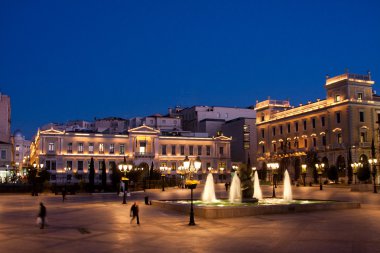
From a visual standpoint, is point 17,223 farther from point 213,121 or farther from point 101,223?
point 213,121

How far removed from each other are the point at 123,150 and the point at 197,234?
73.7 m

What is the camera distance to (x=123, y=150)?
291 ft

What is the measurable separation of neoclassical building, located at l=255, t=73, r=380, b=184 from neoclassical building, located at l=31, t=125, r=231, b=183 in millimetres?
16451

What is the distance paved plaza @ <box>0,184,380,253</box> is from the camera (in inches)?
528

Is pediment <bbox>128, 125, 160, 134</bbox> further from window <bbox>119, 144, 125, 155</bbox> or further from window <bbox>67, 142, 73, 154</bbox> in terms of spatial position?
window <bbox>67, 142, 73, 154</bbox>

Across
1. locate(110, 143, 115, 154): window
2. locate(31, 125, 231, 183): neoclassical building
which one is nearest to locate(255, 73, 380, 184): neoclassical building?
locate(31, 125, 231, 183): neoclassical building

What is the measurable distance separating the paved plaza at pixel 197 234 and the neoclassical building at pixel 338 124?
155ft

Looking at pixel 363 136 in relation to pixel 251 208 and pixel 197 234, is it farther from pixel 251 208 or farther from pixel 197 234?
pixel 197 234

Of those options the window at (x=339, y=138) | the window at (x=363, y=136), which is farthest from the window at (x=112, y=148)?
the window at (x=363, y=136)

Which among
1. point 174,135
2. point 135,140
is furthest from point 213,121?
point 135,140

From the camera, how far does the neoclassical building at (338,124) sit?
220ft

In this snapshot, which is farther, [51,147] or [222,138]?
[222,138]

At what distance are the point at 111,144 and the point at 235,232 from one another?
73.2 metres

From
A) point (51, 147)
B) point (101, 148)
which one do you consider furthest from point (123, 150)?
point (51, 147)
